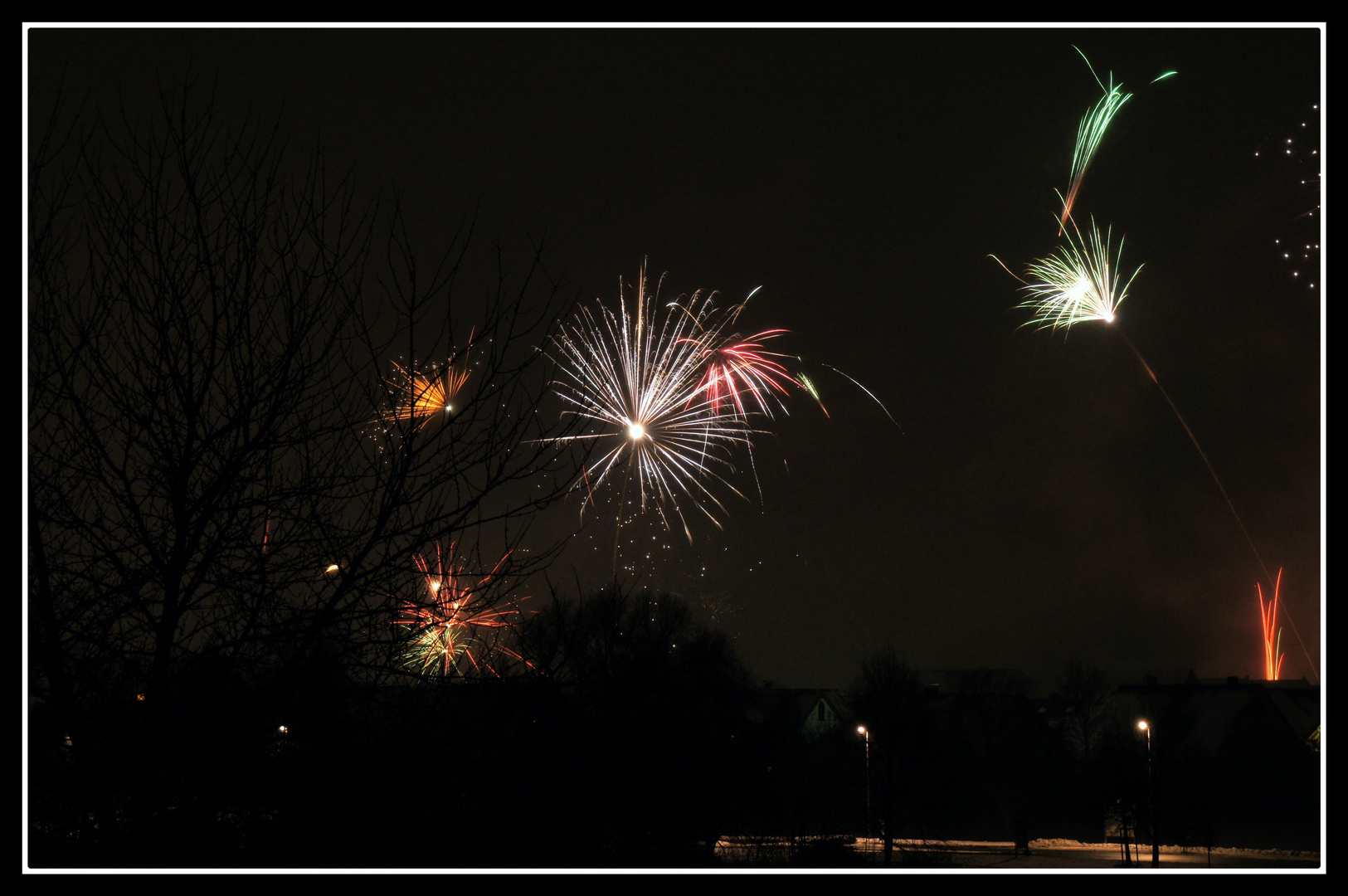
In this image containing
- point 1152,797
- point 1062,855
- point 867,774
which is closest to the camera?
point 1152,797

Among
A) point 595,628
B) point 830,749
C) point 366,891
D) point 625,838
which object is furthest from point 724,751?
point 366,891

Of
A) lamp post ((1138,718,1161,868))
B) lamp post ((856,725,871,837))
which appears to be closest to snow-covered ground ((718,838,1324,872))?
lamp post ((1138,718,1161,868))

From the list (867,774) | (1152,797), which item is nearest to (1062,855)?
(1152,797)

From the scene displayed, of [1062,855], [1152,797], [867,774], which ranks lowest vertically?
[1062,855]

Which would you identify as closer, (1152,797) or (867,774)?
(1152,797)

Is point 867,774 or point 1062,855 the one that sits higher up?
point 867,774

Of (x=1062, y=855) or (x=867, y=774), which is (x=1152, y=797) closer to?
(x=1062, y=855)

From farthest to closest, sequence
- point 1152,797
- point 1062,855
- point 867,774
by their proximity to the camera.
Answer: point 1062,855 < point 867,774 < point 1152,797

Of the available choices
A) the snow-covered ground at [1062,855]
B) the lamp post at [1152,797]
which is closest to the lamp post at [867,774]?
the snow-covered ground at [1062,855]

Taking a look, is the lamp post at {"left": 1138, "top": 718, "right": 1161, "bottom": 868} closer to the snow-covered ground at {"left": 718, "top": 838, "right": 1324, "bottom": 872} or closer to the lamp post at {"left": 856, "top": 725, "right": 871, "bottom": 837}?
the snow-covered ground at {"left": 718, "top": 838, "right": 1324, "bottom": 872}

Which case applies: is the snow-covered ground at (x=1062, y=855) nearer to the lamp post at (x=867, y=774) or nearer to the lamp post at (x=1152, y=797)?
the lamp post at (x=1152, y=797)
